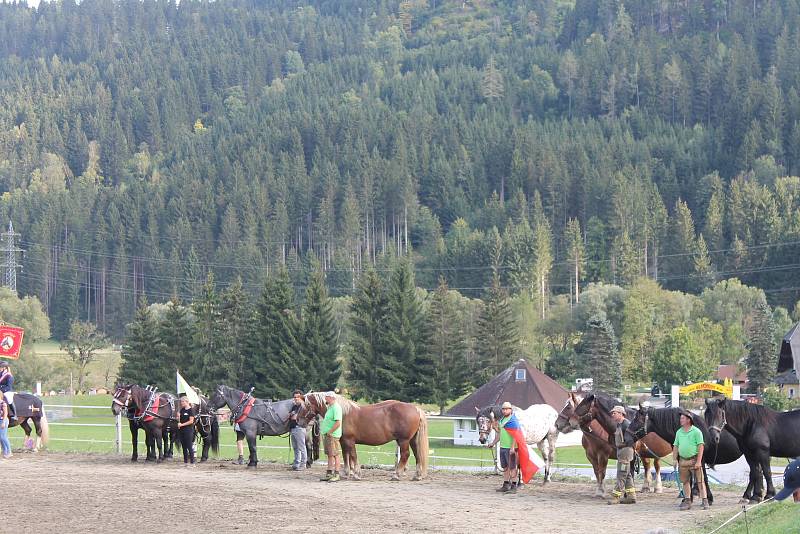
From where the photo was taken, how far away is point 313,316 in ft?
240

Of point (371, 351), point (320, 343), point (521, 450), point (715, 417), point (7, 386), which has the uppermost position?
point (320, 343)

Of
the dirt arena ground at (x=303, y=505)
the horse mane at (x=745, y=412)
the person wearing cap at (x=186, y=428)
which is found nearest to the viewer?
the dirt arena ground at (x=303, y=505)

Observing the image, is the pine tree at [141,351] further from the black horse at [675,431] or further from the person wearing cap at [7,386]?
the black horse at [675,431]

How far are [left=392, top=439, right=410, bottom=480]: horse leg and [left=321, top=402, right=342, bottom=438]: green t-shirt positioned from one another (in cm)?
124

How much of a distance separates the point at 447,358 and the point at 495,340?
6314mm

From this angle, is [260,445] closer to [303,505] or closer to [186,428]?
[186,428]

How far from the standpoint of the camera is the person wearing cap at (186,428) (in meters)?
27.1

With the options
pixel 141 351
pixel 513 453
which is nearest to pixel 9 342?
pixel 513 453

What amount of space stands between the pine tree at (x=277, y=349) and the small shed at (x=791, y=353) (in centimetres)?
2938

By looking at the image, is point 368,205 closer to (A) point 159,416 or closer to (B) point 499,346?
(B) point 499,346

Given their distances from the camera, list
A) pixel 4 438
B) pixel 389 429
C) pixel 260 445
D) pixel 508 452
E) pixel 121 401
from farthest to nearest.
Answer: pixel 260 445 → pixel 4 438 → pixel 121 401 → pixel 389 429 → pixel 508 452

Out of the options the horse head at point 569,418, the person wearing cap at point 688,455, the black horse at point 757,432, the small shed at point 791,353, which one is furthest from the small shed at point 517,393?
the person wearing cap at point 688,455

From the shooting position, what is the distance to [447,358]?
73.8 m

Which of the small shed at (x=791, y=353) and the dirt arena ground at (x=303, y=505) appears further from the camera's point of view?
the small shed at (x=791, y=353)
